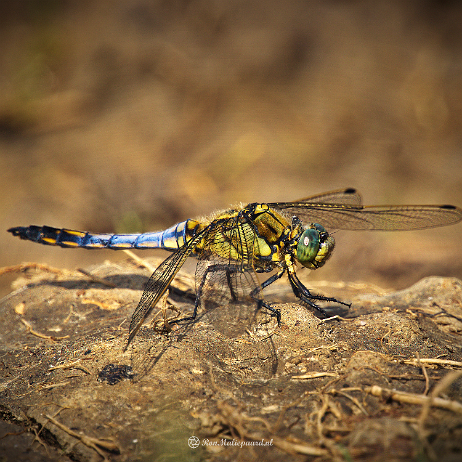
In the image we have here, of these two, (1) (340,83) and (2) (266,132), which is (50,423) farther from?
(1) (340,83)

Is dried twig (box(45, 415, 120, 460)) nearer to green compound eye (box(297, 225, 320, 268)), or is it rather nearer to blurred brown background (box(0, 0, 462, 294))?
green compound eye (box(297, 225, 320, 268))

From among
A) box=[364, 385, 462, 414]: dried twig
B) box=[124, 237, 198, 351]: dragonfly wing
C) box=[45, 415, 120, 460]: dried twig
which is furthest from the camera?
box=[124, 237, 198, 351]: dragonfly wing

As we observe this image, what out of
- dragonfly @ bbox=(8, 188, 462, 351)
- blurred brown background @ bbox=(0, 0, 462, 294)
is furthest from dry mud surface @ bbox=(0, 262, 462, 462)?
blurred brown background @ bbox=(0, 0, 462, 294)

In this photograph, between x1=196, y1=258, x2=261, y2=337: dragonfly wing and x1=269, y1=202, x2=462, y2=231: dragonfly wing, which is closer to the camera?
x1=196, y1=258, x2=261, y2=337: dragonfly wing

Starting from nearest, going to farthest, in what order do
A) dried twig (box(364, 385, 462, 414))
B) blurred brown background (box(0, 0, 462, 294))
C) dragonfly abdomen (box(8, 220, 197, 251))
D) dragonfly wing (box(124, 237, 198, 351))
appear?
1. dried twig (box(364, 385, 462, 414))
2. dragonfly wing (box(124, 237, 198, 351))
3. dragonfly abdomen (box(8, 220, 197, 251))
4. blurred brown background (box(0, 0, 462, 294))

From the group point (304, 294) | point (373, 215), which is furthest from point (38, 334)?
point (373, 215)

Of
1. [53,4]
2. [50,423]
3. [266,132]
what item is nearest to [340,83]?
[266,132]

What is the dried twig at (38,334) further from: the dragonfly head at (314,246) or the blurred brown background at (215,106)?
the blurred brown background at (215,106)

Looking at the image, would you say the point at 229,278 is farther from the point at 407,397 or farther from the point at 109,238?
the point at 109,238
